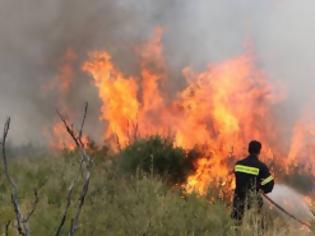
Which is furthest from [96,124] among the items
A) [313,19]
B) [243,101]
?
[313,19]

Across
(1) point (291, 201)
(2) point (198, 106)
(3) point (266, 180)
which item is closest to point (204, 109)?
(2) point (198, 106)

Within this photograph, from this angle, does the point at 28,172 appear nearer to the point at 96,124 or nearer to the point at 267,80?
the point at 96,124

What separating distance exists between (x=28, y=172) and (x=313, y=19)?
8.93 meters

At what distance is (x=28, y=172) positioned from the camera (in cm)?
1176

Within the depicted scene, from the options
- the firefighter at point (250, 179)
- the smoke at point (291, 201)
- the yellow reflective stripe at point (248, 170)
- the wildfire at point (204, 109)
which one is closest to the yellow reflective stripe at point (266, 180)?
the firefighter at point (250, 179)

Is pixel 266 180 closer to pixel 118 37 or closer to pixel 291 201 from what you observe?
pixel 291 201

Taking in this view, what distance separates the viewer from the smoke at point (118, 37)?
16.7m

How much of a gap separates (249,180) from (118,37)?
10.0 meters

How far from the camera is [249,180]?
8539 mm

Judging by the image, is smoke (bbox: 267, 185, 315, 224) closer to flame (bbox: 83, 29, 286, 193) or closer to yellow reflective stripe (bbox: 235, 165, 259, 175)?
flame (bbox: 83, 29, 286, 193)

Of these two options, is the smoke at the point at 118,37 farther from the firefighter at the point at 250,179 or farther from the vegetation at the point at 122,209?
the firefighter at the point at 250,179

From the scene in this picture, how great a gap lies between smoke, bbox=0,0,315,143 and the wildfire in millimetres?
461

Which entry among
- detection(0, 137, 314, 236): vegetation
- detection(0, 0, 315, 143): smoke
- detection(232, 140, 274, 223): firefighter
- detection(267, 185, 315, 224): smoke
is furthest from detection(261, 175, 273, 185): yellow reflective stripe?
detection(0, 0, 315, 143): smoke

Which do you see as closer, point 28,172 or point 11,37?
point 28,172
